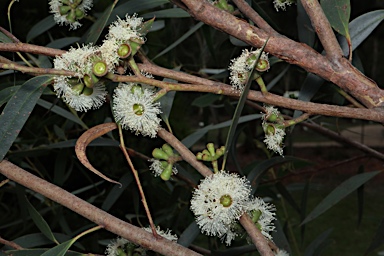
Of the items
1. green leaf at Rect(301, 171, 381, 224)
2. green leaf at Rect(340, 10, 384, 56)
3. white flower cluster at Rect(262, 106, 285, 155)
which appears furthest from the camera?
green leaf at Rect(301, 171, 381, 224)

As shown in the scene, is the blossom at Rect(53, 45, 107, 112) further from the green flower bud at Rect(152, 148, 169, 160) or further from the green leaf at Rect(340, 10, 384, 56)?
the green leaf at Rect(340, 10, 384, 56)

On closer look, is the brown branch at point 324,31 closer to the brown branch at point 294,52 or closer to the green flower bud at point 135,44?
the brown branch at point 294,52

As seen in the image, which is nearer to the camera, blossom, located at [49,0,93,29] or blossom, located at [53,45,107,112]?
blossom, located at [53,45,107,112]

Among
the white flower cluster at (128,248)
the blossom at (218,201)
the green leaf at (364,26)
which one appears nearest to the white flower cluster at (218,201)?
the blossom at (218,201)

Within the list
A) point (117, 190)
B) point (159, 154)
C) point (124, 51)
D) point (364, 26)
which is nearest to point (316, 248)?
point (117, 190)

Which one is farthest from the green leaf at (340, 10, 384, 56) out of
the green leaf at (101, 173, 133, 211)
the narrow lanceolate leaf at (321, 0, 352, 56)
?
the green leaf at (101, 173, 133, 211)

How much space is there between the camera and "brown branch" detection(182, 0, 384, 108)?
1.45ft

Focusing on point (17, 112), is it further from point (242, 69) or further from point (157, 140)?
point (157, 140)

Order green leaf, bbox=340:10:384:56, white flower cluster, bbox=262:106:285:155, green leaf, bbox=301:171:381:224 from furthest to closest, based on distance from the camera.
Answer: green leaf, bbox=301:171:381:224 → green leaf, bbox=340:10:384:56 → white flower cluster, bbox=262:106:285:155

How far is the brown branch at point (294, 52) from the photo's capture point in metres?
0.44

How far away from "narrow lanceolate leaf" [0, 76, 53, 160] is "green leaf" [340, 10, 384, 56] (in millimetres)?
375

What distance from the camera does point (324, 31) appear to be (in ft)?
1.52

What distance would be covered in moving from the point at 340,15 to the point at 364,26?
0.13 metres

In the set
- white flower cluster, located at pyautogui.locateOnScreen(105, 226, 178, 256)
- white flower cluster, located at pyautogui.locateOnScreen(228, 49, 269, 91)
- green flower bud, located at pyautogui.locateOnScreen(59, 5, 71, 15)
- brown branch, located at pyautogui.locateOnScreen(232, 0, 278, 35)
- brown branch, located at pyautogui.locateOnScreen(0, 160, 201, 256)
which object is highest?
green flower bud, located at pyautogui.locateOnScreen(59, 5, 71, 15)
